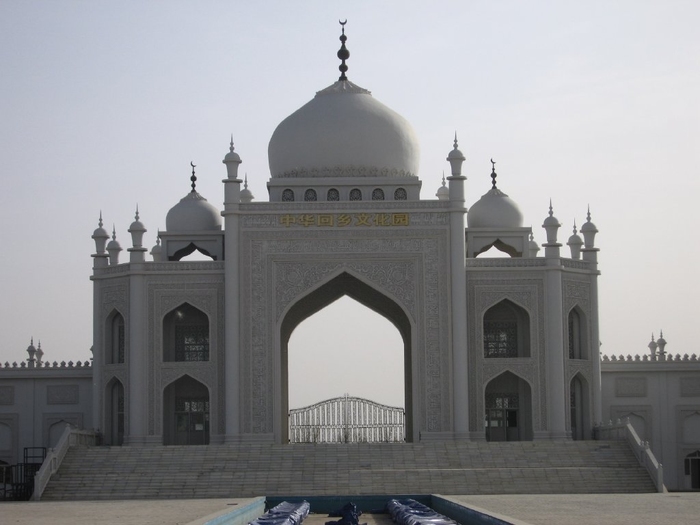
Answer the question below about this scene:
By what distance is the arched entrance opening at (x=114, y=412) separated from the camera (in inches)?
919

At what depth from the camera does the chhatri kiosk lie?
22438 mm

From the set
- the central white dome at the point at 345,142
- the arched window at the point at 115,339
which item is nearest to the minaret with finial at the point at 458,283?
the central white dome at the point at 345,142

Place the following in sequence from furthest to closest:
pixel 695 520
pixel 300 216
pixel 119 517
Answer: pixel 300 216, pixel 119 517, pixel 695 520

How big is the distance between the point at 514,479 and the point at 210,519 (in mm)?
7715

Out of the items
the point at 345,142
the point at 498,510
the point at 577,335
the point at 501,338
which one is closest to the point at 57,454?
the point at 345,142

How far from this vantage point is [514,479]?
63.3ft

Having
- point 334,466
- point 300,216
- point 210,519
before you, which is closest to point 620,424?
point 334,466

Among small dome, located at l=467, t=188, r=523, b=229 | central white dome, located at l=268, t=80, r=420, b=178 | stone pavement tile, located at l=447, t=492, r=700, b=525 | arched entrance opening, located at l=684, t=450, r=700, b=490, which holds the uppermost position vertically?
central white dome, located at l=268, t=80, r=420, b=178

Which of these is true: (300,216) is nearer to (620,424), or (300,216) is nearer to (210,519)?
(620,424)

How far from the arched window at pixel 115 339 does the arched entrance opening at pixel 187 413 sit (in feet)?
3.70

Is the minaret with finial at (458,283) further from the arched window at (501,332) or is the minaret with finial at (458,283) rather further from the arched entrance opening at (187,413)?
the arched entrance opening at (187,413)

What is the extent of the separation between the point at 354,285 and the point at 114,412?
15.3 feet

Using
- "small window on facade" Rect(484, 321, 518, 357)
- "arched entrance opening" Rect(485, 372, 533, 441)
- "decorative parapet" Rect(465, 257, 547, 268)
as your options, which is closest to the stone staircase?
"arched entrance opening" Rect(485, 372, 533, 441)

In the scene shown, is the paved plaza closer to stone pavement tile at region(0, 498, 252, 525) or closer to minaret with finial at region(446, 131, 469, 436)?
stone pavement tile at region(0, 498, 252, 525)
